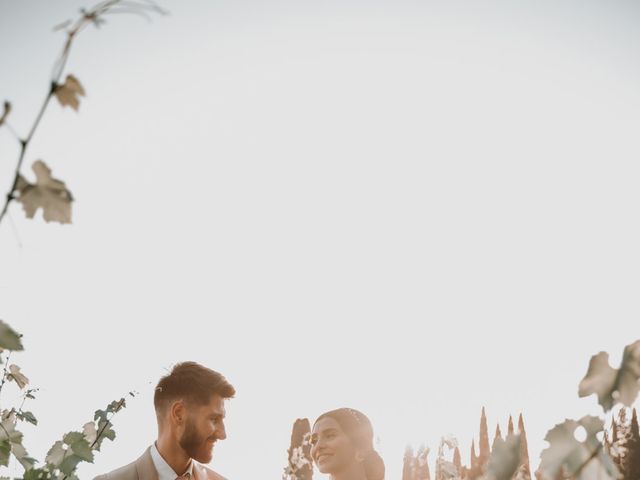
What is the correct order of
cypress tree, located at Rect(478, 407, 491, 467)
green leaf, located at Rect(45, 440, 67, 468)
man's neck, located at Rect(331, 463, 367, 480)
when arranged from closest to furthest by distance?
1. green leaf, located at Rect(45, 440, 67, 468)
2. man's neck, located at Rect(331, 463, 367, 480)
3. cypress tree, located at Rect(478, 407, 491, 467)

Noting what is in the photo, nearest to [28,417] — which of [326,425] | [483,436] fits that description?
[326,425]

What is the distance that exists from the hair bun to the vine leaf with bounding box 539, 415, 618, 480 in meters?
5.00

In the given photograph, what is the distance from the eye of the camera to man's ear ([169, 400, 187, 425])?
513cm

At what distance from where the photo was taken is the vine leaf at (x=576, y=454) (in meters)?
0.74

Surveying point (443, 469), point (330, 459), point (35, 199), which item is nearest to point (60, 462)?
point (35, 199)

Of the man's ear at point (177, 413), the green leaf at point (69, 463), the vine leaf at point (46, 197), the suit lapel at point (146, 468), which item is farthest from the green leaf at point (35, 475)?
the man's ear at point (177, 413)

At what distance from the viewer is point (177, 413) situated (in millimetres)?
5184

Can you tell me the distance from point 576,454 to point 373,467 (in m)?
5.05

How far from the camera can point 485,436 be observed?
76938 millimetres

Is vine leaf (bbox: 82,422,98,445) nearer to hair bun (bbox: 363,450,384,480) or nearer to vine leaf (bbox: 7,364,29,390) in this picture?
vine leaf (bbox: 7,364,29,390)

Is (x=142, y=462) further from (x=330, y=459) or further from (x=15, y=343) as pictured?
(x=15, y=343)

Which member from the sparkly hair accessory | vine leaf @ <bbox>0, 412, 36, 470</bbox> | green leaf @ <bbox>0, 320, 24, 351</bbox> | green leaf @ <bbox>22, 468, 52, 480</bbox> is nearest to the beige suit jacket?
the sparkly hair accessory

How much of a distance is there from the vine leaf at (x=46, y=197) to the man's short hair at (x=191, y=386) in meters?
4.97

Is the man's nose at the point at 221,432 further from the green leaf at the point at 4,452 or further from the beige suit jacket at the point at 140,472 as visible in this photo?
the green leaf at the point at 4,452
